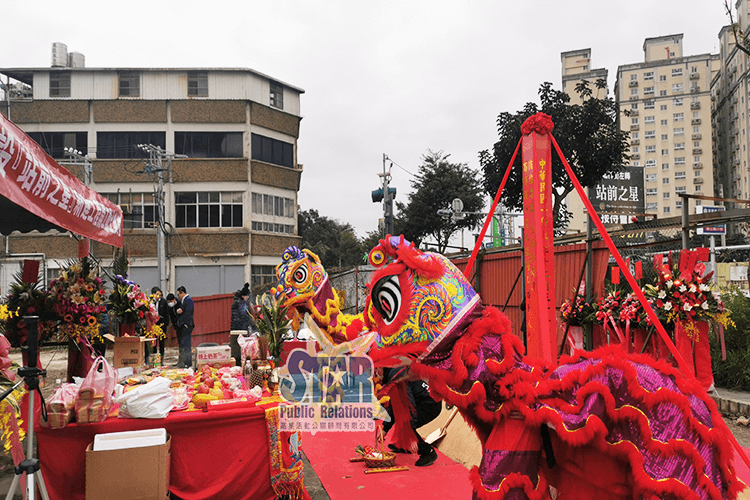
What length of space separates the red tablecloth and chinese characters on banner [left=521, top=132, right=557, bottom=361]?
2284mm

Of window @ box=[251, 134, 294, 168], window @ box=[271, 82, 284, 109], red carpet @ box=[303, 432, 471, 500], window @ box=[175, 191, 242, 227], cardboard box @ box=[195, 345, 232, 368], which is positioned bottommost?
red carpet @ box=[303, 432, 471, 500]

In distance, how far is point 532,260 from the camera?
14.0 feet

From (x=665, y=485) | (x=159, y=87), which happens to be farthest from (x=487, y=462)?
(x=159, y=87)

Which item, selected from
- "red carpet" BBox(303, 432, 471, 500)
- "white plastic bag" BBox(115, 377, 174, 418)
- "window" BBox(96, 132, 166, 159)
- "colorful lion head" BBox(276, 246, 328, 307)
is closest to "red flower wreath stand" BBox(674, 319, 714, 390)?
"red carpet" BBox(303, 432, 471, 500)

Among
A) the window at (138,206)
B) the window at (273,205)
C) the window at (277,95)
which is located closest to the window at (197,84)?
the window at (277,95)

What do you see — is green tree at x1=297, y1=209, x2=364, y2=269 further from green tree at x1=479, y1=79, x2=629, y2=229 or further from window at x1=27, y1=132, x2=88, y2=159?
green tree at x1=479, y1=79, x2=629, y2=229

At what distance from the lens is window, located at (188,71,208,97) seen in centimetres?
2311

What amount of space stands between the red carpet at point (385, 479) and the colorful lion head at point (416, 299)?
1800 millimetres

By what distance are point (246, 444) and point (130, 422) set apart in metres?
0.74

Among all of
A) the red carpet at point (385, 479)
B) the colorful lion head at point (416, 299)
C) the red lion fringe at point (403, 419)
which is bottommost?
the red carpet at point (385, 479)

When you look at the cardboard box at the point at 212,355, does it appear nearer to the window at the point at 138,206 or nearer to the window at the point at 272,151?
the window at the point at 272,151

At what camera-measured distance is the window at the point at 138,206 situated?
75.1 ft

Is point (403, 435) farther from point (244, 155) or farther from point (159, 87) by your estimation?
point (159, 87)

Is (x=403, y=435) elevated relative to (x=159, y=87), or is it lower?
lower
